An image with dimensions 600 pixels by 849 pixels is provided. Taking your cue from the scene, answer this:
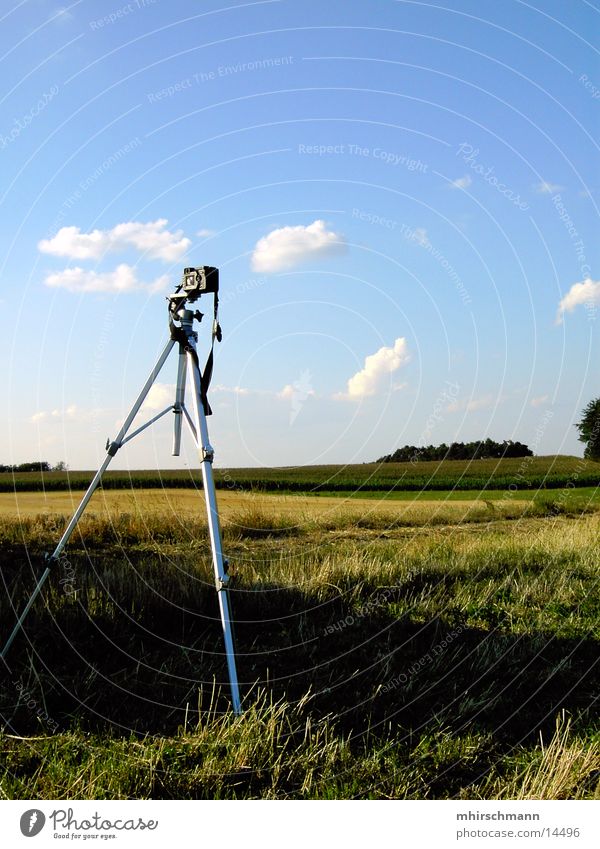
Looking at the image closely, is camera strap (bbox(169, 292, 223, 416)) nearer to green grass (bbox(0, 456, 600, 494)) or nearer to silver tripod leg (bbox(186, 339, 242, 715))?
silver tripod leg (bbox(186, 339, 242, 715))

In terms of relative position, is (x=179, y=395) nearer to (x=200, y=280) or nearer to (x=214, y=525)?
(x=200, y=280)

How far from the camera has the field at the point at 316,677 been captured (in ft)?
13.7

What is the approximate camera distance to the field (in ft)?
13.7

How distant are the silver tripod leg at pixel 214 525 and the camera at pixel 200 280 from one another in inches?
13.2

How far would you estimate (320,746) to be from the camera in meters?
4.47

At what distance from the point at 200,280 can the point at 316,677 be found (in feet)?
9.93

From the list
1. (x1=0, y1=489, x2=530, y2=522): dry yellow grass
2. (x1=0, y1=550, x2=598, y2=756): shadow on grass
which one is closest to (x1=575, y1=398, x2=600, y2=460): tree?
(x1=0, y1=489, x2=530, y2=522): dry yellow grass

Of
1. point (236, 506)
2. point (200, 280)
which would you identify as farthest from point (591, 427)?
point (200, 280)

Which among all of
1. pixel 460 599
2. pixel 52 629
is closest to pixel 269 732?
pixel 52 629

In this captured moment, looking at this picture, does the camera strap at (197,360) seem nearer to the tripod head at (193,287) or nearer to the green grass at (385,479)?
the tripod head at (193,287)
